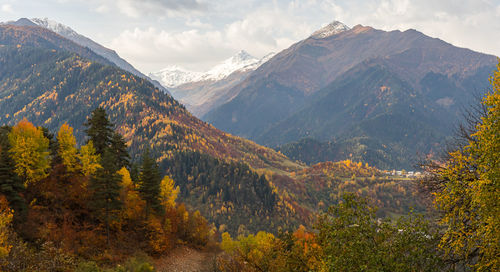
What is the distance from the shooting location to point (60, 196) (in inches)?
2362

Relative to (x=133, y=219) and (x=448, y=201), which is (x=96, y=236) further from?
(x=448, y=201)

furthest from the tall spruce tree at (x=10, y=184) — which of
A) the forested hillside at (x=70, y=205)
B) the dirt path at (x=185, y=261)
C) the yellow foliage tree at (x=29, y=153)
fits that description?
the dirt path at (x=185, y=261)

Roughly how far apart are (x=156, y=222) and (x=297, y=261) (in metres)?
51.8

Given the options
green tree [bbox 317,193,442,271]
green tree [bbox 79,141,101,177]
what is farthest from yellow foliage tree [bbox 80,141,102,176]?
green tree [bbox 317,193,442,271]

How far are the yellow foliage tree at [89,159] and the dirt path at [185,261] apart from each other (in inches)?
987

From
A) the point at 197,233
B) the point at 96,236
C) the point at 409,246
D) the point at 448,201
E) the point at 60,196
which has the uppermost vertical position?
the point at 448,201

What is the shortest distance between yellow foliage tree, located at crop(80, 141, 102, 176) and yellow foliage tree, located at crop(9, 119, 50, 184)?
26.1ft

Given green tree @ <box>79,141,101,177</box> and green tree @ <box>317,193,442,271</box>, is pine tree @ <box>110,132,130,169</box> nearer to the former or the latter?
green tree @ <box>79,141,101,177</box>

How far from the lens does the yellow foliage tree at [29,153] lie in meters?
54.9

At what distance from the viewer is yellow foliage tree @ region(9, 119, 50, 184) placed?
5494 centimetres

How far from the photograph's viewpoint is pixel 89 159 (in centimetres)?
6969

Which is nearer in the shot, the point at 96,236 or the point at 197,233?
the point at 96,236

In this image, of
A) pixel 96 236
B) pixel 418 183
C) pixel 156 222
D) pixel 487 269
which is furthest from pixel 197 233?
pixel 487 269

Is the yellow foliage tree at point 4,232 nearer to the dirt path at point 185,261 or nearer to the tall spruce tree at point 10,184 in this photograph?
the tall spruce tree at point 10,184
